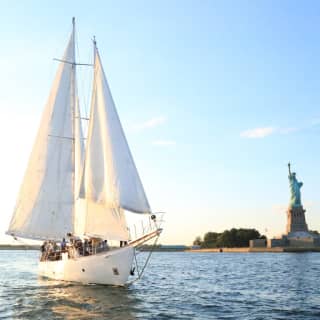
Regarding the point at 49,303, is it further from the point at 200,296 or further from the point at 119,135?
the point at 119,135

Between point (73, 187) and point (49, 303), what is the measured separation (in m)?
15.9

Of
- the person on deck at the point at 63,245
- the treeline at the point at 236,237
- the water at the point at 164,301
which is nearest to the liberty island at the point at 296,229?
the treeline at the point at 236,237

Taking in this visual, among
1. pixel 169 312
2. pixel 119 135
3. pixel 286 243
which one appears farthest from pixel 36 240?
pixel 286 243

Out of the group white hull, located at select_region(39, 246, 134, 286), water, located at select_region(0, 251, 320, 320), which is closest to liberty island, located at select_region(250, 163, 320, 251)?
water, located at select_region(0, 251, 320, 320)

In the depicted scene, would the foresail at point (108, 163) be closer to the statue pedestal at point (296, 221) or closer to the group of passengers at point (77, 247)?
the group of passengers at point (77, 247)

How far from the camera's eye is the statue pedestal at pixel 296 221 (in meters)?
135

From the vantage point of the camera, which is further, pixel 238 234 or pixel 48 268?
pixel 238 234

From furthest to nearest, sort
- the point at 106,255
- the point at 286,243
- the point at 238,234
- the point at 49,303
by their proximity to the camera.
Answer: the point at 238,234, the point at 286,243, the point at 106,255, the point at 49,303

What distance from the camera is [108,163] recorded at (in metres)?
34.6

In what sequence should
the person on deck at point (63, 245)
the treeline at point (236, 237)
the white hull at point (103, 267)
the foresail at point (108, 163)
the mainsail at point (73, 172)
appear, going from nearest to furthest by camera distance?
the foresail at point (108, 163) → the white hull at point (103, 267) → the mainsail at point (73, 172) → the person on deck at point (63, 245) → the treeline at point (236, 237)

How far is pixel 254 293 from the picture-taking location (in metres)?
33.2

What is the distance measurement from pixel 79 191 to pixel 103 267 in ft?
17.3

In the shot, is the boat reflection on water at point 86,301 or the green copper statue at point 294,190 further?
the green copper statue at point 294,190

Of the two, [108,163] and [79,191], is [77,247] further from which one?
[108,163]
